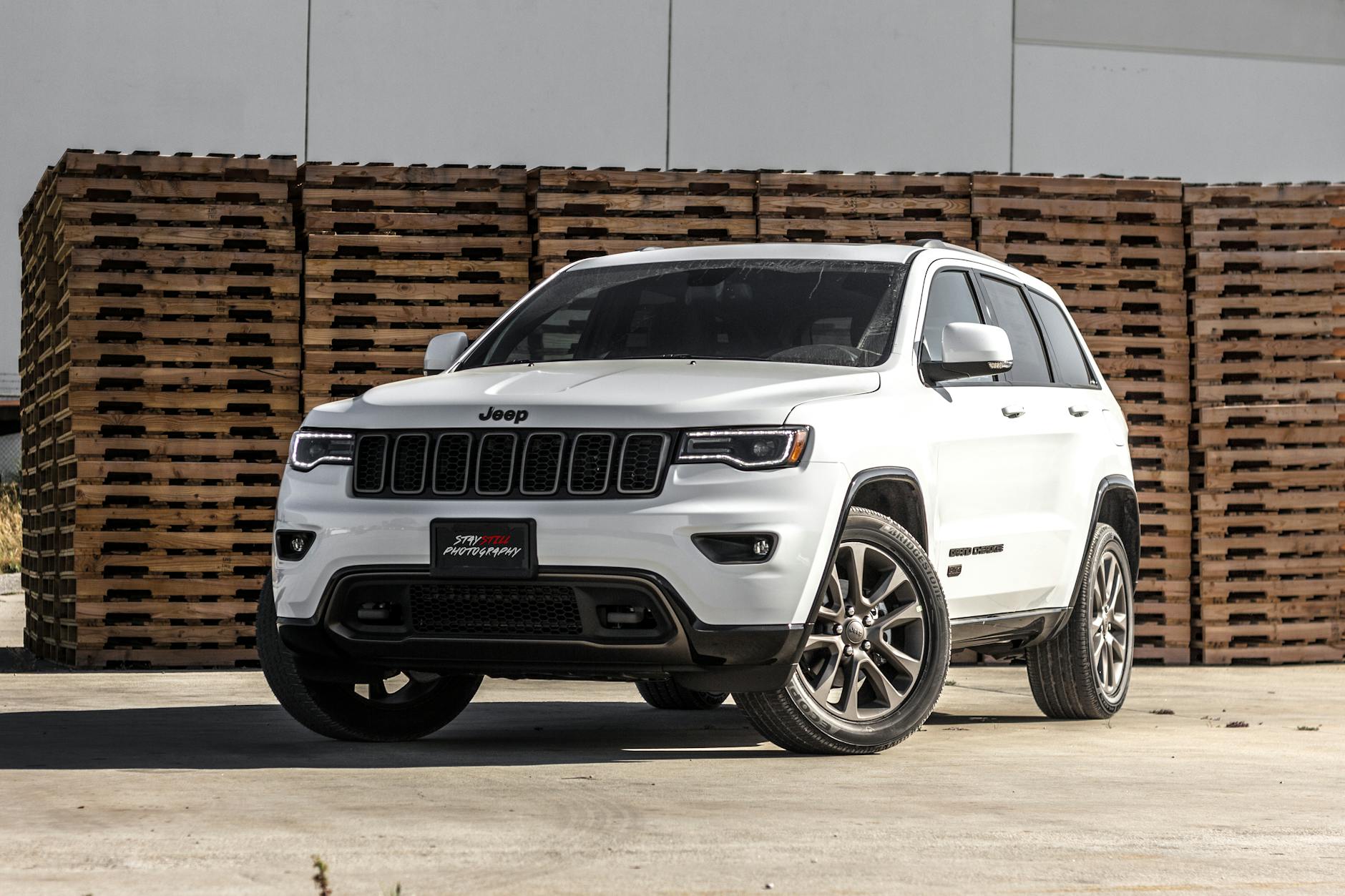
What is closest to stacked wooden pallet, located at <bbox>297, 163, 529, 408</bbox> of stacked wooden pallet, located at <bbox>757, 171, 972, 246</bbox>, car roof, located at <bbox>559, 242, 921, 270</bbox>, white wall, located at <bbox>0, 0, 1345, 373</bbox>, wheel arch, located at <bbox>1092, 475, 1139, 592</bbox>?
stacked wooden pallet, located at <bbox>757, 171, 972, 246</bbox>

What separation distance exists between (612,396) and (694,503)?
0.50m

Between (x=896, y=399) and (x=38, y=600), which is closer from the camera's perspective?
(x=896, y=399)

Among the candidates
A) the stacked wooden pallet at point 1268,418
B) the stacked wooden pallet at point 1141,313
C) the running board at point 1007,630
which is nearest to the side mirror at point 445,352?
the running board at point 1007,630

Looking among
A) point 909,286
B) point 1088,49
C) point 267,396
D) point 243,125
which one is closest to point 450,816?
point 909,286

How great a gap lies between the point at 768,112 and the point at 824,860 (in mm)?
19308

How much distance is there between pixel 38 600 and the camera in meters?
13.3

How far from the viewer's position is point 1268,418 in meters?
13.2

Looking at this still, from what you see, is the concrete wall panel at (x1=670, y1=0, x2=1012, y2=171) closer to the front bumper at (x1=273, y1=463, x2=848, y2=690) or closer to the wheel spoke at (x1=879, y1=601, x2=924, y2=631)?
the wheel spoke at (x1=879, y1=601, x2=924, y2=631)

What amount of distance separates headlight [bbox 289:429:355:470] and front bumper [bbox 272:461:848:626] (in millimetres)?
259

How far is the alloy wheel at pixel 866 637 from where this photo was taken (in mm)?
6863

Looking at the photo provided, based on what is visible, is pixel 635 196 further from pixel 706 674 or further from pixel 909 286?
pixel 706 674

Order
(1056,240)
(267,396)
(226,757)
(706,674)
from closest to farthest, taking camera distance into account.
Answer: (706,674) < (226,757) < (267,396) < (1056,240)

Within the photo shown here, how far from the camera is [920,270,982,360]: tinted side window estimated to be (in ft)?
25.8

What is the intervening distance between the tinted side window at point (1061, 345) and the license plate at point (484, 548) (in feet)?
11.0
